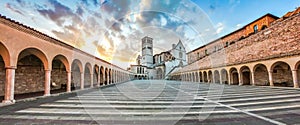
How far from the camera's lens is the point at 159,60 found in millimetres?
73500

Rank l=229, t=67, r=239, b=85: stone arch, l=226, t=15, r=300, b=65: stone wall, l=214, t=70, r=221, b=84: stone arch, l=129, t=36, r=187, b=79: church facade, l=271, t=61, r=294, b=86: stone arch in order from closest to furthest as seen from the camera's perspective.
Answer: l=226, t=15, r=300, b=65: stone wall → l=271, t=61, r=294, b=86: stone arch → l=229, t=67, r=239, b=85: stone arch → l=214, t=70, r=221, b=84: stone arch → l=129, t=36, r=187, b=79: church facade

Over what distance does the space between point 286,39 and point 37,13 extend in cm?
→ 2066

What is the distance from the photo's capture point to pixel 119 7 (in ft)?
31.4

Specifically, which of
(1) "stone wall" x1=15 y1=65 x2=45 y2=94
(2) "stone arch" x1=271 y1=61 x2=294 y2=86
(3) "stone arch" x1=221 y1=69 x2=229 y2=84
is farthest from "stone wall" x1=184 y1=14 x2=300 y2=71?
(1) "stone wall" x1=15 y1=65 x2=45 y2=94

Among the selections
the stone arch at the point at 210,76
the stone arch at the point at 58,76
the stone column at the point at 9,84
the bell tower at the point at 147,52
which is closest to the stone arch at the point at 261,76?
the stone arch at the point at 210,76

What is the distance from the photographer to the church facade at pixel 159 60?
2334 inches

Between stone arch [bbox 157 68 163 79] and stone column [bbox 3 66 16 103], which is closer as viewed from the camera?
stone column [bbox 3 66 16 103]

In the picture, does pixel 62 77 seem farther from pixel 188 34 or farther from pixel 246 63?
pixel 246 63

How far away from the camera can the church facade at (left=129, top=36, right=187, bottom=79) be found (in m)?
59.3

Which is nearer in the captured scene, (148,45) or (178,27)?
(178,27)

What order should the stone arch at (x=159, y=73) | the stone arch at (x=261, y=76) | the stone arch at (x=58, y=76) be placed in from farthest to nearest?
the stone arch at (x=159, y=73) < the stone arch at (x=261, y=76) < the stone arch at (x=58, y=76)

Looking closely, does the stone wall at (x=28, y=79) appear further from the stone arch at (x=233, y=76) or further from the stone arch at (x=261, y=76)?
the stone arch at (x=261, y=76)

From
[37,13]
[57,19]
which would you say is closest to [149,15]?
[57,19]

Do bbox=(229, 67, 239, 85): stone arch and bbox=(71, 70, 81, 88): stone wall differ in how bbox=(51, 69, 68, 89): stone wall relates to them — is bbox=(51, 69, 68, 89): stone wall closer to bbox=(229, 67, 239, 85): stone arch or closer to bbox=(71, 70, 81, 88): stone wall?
bbox=(71, 70, 81, 88): stone wall
